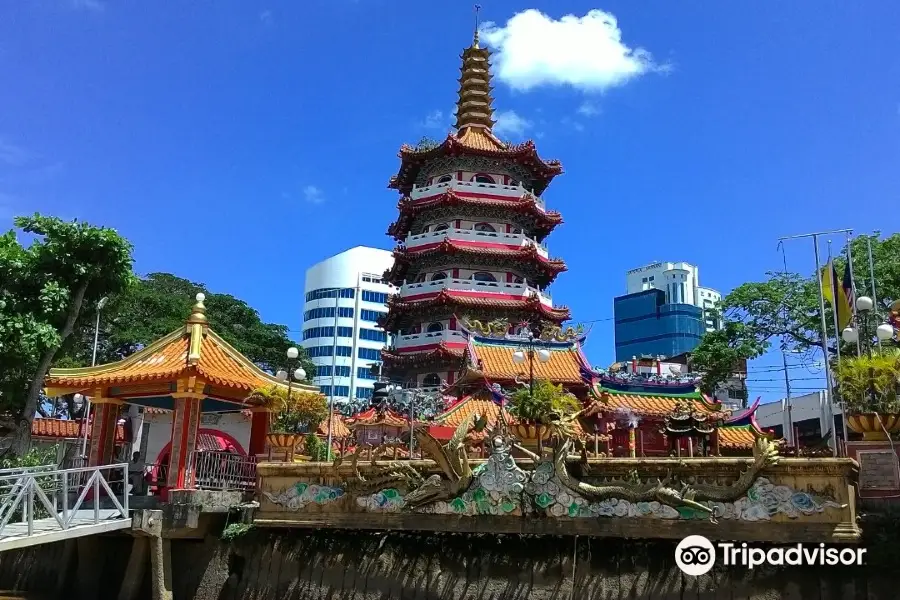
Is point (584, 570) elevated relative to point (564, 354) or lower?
lower

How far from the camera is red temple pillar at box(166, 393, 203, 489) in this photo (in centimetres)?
1706

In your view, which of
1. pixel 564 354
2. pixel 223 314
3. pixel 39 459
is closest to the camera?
pixel 39 459

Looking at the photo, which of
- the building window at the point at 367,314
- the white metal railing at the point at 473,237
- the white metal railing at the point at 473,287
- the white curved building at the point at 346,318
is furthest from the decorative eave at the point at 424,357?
the building window at the point at 367,314

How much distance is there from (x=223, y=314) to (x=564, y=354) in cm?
3147

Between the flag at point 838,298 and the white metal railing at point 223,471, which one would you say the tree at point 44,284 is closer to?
the white metal railing at point 223,471

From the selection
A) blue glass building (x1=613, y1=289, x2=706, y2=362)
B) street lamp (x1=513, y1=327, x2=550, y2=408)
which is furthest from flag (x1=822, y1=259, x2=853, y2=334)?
blue glass building (x1=613, y1=289, x2=706, y2=362)

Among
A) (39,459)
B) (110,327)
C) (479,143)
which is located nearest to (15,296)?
(39,459)

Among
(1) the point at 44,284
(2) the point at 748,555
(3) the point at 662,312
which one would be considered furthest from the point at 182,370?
(3) the point at 662,312

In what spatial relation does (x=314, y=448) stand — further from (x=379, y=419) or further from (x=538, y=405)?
(x=538, y=405)

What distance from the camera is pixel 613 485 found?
1328cm

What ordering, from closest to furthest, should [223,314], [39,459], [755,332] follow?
1. [39,459]
2. [755,332]
3. [223,314]

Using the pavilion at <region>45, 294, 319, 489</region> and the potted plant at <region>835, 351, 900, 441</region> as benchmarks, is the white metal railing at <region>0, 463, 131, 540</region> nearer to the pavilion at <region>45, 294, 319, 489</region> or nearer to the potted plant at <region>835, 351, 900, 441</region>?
the pavilion at <region>45, 294, 319, 489</region>

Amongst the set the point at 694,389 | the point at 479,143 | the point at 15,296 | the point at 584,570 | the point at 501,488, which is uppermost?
the point at 479,143

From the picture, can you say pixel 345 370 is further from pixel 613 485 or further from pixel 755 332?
Result: pixel 613 485
